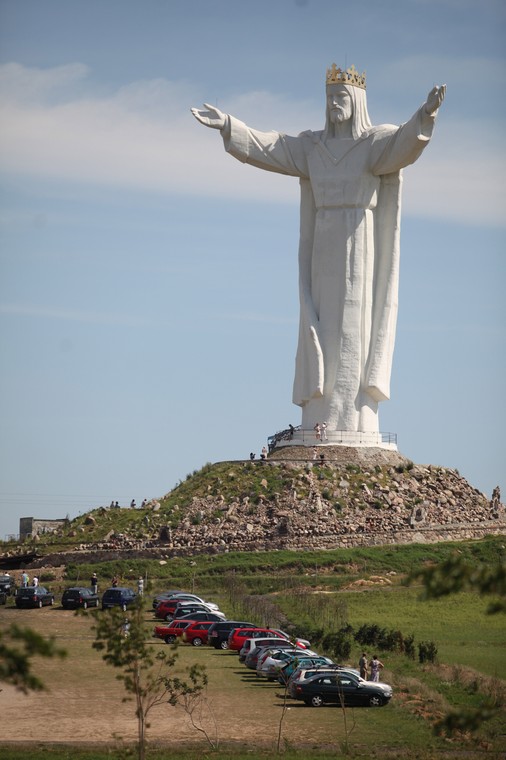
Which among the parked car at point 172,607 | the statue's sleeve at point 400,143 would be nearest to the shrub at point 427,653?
the parked car at point 172,607

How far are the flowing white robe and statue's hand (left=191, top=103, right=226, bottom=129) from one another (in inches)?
31.3

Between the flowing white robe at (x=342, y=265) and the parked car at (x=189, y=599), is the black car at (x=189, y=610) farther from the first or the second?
the flowing white robe at (x=342, y=265)

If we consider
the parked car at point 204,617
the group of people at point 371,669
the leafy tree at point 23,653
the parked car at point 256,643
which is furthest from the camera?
the parked car at point 204,617

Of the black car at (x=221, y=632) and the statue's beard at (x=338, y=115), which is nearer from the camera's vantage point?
the black car at (x=221, y=632)

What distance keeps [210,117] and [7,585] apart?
16698 mm

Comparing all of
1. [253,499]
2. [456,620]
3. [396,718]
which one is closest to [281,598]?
[456,620]

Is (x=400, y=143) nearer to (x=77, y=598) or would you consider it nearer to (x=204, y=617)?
(x=77, y=598)

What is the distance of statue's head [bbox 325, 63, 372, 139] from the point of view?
51.0m

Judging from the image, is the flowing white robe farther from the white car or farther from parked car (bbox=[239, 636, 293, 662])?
parked car (bbox=[239, 636, 293, 662])

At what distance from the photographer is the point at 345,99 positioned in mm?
51094

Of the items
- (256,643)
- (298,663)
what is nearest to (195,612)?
(256,643)

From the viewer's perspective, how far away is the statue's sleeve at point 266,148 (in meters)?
50.3

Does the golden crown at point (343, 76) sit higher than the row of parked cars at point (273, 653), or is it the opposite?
the golden crown at point (343, 76)

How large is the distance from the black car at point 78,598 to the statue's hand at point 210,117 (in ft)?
55.3
